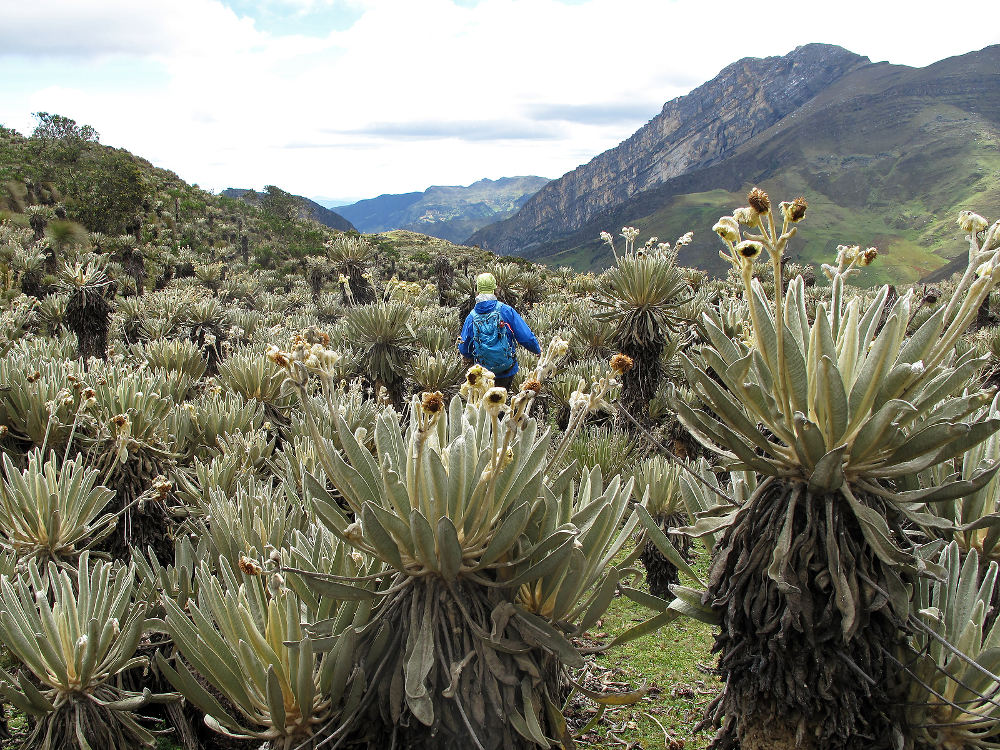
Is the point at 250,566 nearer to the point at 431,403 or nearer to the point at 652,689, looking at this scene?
the point at 431,403

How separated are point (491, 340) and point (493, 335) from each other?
58 mm

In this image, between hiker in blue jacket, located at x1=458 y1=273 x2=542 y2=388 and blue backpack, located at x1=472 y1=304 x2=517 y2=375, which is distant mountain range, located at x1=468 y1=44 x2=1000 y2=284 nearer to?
hiker in blue jacket, located at x1=458 y1=273 x2=542 y2=388

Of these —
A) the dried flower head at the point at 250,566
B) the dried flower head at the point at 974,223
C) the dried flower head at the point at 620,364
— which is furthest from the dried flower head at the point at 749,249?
the dried flower head at the point at 250,566

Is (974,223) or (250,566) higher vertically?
(974,223)

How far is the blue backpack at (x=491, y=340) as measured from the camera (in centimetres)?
634

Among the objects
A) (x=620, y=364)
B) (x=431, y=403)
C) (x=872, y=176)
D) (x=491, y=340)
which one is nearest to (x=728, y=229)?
(x=620, y=364)

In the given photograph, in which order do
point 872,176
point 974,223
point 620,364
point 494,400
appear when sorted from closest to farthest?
point 494,400 → point 974,223 → point 620,364 → point 872,176

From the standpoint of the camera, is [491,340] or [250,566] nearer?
[250,566]

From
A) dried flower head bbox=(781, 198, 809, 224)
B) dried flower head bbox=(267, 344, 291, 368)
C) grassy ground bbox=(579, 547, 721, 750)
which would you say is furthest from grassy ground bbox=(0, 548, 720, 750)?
dried flower head bbox=(267, 344, 291, 368)

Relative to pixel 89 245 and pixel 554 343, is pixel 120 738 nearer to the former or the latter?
pixel 554 343

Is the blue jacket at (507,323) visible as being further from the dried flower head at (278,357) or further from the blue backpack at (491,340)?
the dried flower head at (278,357)

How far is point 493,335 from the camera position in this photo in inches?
251

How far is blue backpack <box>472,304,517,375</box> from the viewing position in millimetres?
6340

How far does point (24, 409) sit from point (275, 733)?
11.6 ft
